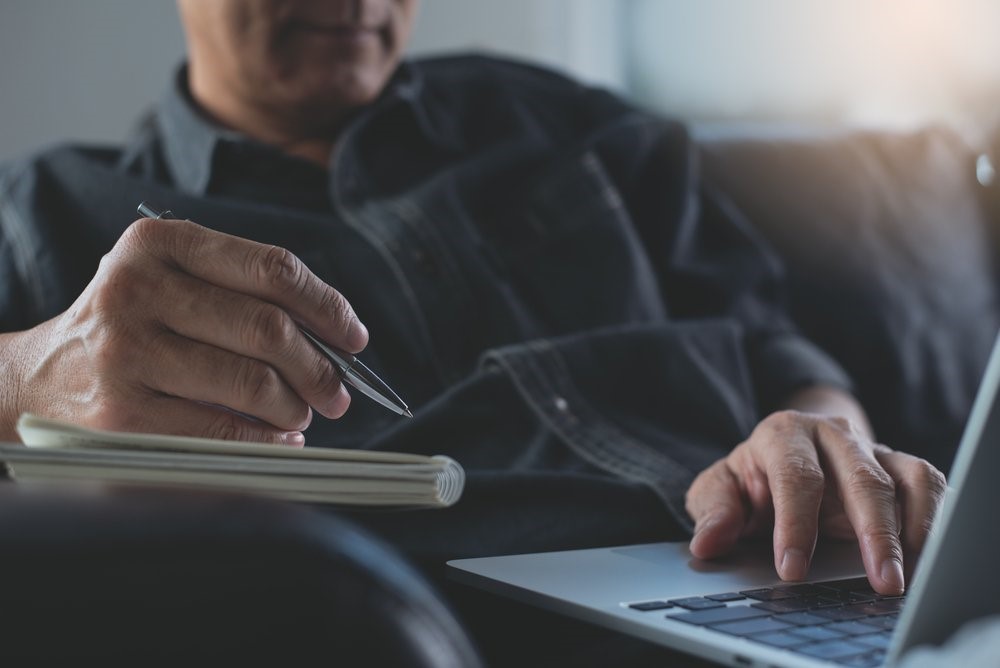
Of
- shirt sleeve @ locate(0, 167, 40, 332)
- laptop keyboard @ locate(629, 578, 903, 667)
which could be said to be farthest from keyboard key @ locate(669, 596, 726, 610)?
shirt sleeve @ locate(0, 167, 40, 332)

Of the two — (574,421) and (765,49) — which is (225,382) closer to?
(574,421)

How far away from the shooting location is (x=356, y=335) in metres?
0.57

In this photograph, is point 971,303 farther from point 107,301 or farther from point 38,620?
point 38,620

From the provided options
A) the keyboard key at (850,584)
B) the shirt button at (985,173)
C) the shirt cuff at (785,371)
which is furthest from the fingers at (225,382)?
the shirt button at (985,173)

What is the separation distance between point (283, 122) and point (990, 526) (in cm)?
88

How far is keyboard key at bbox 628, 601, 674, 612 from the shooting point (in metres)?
0.56

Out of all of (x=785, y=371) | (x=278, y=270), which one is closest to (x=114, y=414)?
(x=278, y=270)

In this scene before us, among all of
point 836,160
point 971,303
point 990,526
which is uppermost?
point 990,526

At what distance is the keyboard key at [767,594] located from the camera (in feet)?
1.94

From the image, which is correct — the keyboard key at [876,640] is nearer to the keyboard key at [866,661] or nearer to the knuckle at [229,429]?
the keyboard key at [866,661]

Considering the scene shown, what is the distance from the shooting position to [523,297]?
1044mm

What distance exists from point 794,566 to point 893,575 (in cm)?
6

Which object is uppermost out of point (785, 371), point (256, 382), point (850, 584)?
point (256, 382)

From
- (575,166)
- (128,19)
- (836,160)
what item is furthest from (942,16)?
(128,19)
